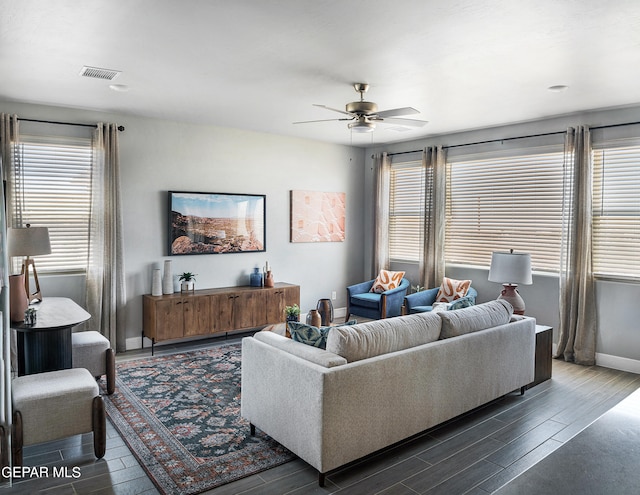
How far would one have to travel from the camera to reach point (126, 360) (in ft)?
16.9

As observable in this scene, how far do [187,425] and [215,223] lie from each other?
3.09 metres

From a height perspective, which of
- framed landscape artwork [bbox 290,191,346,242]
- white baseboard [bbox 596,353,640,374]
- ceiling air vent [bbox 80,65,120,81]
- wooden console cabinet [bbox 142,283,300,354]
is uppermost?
ceiling air vent [bbox 80,65,120,81]

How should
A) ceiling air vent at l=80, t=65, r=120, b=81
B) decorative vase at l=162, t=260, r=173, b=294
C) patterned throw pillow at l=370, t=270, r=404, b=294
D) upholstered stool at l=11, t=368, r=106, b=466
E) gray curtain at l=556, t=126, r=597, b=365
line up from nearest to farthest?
upholstered stool at l=11, t=368, r=106, b=466 < ceiling air vent at l=80, t=65, r=120, b=81 < gray curtain at l=556, t=126, r=597, b=365 < decorative vase at l=162, t=260, r=173, b=294 < patterned throw pillow at l=370, t=270, r=404, b=294

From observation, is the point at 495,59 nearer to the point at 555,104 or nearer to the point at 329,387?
the point at 555,104

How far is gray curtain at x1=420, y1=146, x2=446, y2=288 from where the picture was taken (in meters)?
6.52

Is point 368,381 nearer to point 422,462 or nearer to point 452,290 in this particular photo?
point 422,462

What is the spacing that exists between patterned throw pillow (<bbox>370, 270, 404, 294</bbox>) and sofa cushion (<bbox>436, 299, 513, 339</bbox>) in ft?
9.06

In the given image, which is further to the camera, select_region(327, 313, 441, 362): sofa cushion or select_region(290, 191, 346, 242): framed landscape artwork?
select_region(290, 191, 346, 242): framed landscape artwork

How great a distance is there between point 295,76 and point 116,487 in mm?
3179

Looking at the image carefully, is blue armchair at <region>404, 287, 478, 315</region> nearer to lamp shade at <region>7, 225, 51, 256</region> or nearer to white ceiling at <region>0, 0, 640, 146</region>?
white ceiling at <region>0, 0, 640, 146</region>

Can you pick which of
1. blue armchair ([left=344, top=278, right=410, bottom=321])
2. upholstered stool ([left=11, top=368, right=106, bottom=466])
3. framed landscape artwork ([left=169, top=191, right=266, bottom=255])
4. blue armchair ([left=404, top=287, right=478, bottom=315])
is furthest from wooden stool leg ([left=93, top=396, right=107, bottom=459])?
blue armchair ([left=344, top=278, right=410, bottom=321])

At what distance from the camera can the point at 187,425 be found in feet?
11.5

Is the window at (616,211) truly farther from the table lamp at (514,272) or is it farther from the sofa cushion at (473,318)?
the sofa cushion at (473,318)

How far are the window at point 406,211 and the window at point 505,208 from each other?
1.76ft
